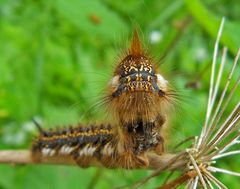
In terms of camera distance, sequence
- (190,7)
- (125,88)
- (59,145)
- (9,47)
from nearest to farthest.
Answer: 1. (125,88)
2. (59,145)
3. (190,7)
4. (9,47)

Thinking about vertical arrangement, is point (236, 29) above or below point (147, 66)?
above

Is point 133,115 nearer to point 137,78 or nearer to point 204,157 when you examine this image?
point 137,78

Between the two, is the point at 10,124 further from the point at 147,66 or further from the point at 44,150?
the point at 147,66

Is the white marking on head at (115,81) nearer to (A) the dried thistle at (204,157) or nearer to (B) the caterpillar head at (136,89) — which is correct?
(B) the caterpillar head at (136,89)

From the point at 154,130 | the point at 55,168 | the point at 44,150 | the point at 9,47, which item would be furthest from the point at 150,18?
the point at 154,130

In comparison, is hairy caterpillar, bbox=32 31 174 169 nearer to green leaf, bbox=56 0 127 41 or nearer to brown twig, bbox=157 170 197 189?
brown twig, bbox=157 170 197 189

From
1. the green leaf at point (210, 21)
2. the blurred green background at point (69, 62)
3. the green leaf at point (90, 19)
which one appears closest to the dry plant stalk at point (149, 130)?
the blurred green background at point (69, 62)
